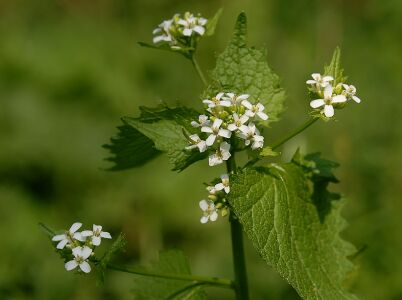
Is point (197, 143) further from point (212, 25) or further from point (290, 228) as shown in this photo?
point (212, 25)

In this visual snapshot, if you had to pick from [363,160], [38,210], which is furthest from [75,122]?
[363,160]

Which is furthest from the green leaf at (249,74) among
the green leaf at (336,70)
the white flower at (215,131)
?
the white flower at (215,131)

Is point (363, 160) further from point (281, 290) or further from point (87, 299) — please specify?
point (87, 299)

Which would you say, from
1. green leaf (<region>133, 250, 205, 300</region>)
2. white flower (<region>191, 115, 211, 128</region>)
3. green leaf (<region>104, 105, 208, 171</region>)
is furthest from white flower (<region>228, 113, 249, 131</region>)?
green leaf (<region>133, 250, 205, 300</region>)

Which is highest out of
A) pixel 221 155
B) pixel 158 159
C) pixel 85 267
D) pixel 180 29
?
pixel 158 159

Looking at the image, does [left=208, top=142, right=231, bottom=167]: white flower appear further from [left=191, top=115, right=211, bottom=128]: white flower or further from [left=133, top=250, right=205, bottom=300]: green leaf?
[left=133, top=250, right=205, bottom=300]: green leaf

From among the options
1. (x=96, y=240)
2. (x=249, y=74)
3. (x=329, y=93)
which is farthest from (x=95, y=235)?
(x=329, y=93)

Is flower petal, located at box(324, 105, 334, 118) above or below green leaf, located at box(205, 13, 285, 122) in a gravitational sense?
below
